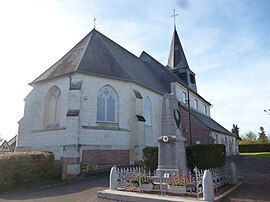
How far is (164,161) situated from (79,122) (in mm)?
7232

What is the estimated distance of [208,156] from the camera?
11242mm

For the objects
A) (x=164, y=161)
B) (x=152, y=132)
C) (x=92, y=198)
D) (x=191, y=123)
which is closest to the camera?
(x=92, y=198)

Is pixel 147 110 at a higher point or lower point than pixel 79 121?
higher

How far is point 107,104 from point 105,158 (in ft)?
12.8

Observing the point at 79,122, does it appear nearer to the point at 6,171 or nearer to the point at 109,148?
the point at 109,148

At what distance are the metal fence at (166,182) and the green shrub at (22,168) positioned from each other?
551 cm

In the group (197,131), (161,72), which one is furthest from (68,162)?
(161,72)

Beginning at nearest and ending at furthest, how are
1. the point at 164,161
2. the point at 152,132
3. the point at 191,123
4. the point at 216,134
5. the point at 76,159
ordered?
the point at 164,161 < the point at 76,159 < the point at 152,132 < the point at 191,123 < the point at 216,134

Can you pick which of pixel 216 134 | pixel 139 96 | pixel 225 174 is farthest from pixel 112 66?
pixel 216 134

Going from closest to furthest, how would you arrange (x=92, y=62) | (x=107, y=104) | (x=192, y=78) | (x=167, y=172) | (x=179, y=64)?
(x=167, y=172) → (x=107, y=104) → (x=92, y=62) → (x=179, y=64) → (x=192, y=78)

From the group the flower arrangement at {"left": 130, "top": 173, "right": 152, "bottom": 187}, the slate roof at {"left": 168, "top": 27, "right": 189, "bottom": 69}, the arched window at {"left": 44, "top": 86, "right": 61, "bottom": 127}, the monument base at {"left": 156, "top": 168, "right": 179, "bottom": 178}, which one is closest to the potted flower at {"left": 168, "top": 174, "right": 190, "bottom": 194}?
the flower arrangement at {"left": 130, "top": 173, "right": 152, "bottom": 187}

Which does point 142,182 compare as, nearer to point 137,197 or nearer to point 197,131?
point 137,197

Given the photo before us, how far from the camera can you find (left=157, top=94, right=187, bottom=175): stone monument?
9.80 m

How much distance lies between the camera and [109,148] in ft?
52.7
